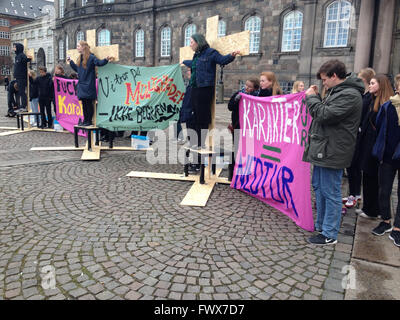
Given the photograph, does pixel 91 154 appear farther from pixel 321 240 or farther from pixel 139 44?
pixel 139 44

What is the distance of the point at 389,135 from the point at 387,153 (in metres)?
0.21

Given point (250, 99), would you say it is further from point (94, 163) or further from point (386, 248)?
point (94, 163)

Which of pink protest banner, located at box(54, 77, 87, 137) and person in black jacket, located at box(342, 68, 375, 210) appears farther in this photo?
pink protest banner, located at box(54, 77, 87, 137)

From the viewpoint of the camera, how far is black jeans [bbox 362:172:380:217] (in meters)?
4.46

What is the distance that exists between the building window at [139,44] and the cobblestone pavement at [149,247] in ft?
100

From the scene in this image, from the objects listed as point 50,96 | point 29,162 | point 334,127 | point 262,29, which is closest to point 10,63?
point 262,29

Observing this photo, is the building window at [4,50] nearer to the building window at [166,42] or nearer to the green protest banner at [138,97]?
the building window at [166,42]

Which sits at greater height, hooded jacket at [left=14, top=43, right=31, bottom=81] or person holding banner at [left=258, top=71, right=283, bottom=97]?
hooded jacket at [left=14, top=43, right=31, bottom=81]

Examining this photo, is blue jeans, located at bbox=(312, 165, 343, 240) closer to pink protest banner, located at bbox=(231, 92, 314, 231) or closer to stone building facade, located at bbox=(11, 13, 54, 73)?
pink protest banner, located at bbox=(231, 92, 314, 231)

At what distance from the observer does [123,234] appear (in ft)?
12.2

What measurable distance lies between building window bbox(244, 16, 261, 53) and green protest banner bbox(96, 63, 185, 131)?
60.3 ft

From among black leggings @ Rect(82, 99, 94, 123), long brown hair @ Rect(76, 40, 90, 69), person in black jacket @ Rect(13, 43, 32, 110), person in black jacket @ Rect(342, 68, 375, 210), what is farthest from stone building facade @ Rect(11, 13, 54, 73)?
person in black jacket @ Rect(342, 68, 375, 210)

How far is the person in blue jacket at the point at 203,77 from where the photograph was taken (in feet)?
18.1

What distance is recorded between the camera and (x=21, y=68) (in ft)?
37.1
